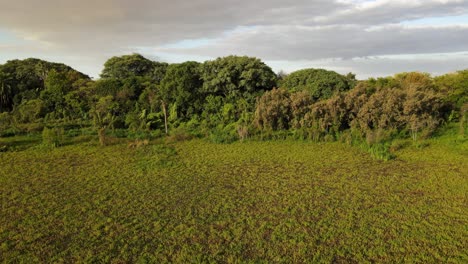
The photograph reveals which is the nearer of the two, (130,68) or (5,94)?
(5,94)

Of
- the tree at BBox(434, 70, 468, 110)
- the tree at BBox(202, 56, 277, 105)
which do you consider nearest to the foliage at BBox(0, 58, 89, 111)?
the tree at BBox(202, 56, 277, 105)

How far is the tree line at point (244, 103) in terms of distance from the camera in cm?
1340

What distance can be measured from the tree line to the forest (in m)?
0.05

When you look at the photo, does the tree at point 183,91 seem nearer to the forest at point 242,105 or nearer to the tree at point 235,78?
the forest at point 242,105

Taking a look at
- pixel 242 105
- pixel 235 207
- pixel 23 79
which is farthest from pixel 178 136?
pixel 23 79

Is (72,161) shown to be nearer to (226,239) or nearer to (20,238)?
(20,238)

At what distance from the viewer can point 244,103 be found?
16.6 metres

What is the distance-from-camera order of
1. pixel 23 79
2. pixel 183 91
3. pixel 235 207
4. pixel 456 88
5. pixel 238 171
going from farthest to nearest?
pixel 23 79 < pixel 183 91 < pixel 456 88 < pixel 238 171 < pixel 235 207

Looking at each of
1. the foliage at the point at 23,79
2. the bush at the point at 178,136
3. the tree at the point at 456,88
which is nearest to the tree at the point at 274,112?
the bush at the point at 178,136

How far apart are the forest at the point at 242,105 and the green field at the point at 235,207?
2.30 metres

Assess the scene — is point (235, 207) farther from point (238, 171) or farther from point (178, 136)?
point (178, 136)

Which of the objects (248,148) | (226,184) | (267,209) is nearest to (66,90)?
(248,148)

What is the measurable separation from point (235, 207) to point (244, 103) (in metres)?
10.3

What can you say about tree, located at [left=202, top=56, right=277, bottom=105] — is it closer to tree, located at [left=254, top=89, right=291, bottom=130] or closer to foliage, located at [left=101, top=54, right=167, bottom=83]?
tree, located at [left=254, top=89, right=291, bottom=130]
